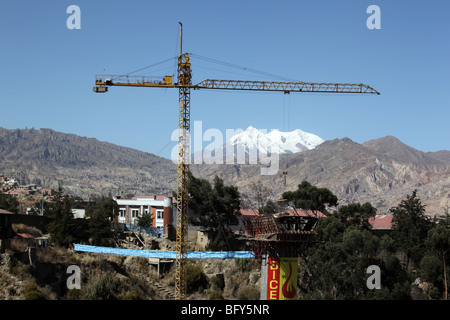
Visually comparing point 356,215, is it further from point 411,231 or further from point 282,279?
point 282,279

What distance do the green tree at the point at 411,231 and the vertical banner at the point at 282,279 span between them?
31.5m

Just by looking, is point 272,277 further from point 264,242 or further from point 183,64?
point 183,64

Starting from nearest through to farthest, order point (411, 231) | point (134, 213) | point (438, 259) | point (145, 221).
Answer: point (438, 259), point (411, 231), point (145, 221), point (134, 213)

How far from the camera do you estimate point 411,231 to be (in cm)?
8494

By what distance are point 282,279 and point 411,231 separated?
34982 mm

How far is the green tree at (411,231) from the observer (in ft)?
273

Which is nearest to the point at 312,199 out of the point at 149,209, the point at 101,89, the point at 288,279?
the point at 149,209

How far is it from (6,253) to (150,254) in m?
21.6

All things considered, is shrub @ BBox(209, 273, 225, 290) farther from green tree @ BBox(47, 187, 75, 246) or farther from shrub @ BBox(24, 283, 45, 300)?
shrub @ BBox(24, 283, 45, 300)

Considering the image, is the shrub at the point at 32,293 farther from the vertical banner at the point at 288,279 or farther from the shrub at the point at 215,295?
the vertical banner at the point at 288,279

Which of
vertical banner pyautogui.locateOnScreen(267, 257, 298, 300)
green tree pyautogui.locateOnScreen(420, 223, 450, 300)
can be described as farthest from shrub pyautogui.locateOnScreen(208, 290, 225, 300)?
green tree pyautogui.locateOnScreen(420, 223, 450, 300)

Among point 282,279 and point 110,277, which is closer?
point 282,279
